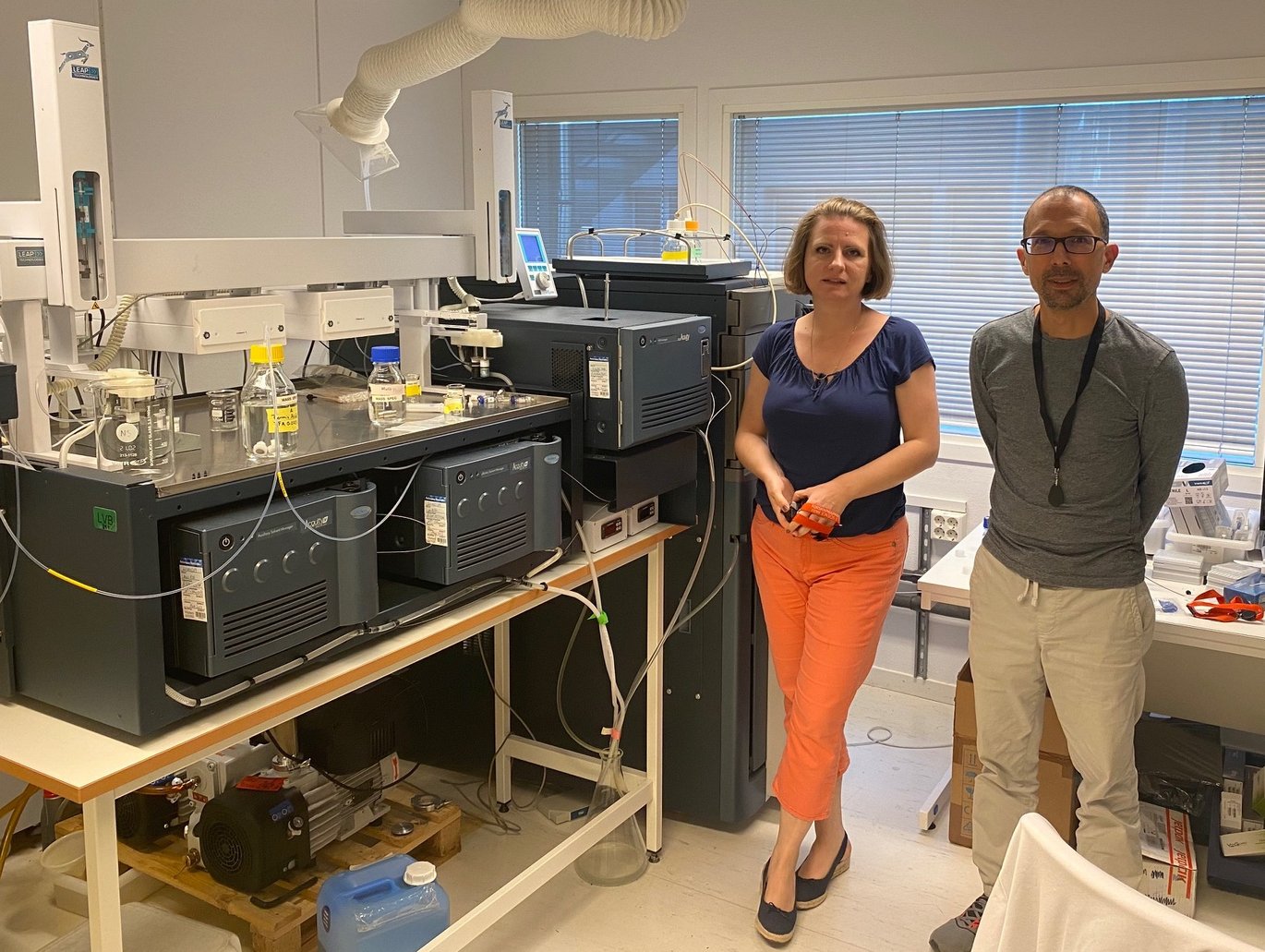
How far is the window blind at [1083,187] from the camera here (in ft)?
11.2

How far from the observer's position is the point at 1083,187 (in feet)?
12.0

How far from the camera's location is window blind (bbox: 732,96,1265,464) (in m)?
3.40

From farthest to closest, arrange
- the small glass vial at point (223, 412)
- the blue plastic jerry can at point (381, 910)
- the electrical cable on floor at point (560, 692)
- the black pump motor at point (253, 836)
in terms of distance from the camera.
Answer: the electrical cable on floor at point (560, 692)
the black pump motor at point (253, 836)
the blue plastic jerry can at point (381, 910)
the small glass vial at point (223, 412)

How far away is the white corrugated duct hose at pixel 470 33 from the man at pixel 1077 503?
0.85 m

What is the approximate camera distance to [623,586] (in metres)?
3.06

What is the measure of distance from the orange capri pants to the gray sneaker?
364 millimetres

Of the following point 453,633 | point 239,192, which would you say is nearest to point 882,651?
point 453,633

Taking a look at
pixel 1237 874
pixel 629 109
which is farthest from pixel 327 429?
pixel 629 109

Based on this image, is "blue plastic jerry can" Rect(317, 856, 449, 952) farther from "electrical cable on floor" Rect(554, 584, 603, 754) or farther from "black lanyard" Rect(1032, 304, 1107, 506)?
"black lanyard" Rect(1032, 304, 1107, 506)

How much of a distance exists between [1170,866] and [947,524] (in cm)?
137

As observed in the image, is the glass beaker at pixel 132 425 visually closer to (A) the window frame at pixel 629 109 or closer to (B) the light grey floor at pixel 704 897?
(B) the light grey floor at pixel 704 897

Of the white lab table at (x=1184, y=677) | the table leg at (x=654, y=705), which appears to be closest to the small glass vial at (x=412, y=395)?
the table leg at (x=654, y=705)

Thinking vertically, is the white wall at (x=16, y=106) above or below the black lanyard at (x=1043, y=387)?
above

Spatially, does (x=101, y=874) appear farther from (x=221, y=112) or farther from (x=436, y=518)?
(x=221, y=112)
